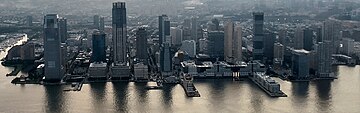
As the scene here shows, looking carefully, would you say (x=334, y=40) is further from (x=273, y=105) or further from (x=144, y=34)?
(x=273, y=105)

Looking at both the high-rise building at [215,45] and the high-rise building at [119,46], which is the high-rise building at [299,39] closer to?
the high-rise building at [215,45]

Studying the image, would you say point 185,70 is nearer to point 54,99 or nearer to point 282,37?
point 54,99

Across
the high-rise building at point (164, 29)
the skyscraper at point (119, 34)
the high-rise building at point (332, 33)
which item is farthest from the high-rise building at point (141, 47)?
the high-rise building at point (332, 33)

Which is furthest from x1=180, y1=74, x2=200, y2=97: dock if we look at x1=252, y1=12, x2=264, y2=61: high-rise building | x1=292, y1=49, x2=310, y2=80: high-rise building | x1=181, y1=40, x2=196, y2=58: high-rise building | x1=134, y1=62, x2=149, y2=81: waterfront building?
x1=181, y1=40, x2=196, y2=58: high-rise building

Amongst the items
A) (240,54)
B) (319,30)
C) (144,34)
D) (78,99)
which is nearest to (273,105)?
(78,99)

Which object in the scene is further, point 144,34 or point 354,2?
point 354,2

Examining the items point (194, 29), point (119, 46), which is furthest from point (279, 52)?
point (194, 29)
